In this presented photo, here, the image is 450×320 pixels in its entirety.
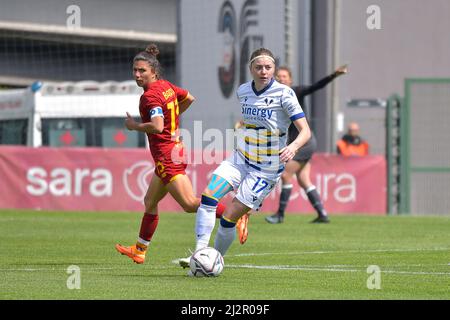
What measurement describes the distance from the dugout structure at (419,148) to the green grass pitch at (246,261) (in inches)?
159

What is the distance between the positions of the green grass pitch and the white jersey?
3.33ft

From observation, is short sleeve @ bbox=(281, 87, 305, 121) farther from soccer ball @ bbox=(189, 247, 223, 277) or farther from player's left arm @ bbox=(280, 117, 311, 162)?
soccer ball @ bbox=(189, 247, 223, 277)

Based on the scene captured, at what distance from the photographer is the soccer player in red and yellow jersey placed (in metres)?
12.9

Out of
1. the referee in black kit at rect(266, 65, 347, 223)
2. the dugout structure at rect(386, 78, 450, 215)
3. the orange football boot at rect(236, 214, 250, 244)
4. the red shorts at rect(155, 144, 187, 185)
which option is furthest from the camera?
the dugout structure at rect(386, 78, 450, 215)

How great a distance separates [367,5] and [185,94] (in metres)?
15.1

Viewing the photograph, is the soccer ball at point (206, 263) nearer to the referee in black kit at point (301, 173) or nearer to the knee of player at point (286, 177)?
the referee in black kit at point (301, 173)

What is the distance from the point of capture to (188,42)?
27.1 meters

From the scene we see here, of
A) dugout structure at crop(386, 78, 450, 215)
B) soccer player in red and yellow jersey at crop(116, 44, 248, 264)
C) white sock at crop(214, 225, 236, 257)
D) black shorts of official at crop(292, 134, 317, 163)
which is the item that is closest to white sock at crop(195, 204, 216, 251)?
white sock at crop(214, 225, 236, 257)

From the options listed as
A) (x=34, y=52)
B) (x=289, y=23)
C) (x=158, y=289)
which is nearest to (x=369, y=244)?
(x=158, y=289)

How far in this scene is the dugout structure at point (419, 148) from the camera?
2630 cm

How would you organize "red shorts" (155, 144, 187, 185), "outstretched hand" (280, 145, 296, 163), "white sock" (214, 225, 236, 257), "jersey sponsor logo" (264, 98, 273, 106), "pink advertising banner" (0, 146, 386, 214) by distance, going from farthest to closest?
"pink advertising banner" (0, 146, 386, 214), "red shorts" (155, 144, 187, 185), "white sock" (214, 225, 236, 257), "jersey sponsor logo" (264, 98, 273, 106), "outstretched hand" (280, 145, 296, 163)

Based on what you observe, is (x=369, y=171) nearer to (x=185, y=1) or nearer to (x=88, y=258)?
(x=185, y=1)

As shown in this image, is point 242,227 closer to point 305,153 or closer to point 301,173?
point 305,153

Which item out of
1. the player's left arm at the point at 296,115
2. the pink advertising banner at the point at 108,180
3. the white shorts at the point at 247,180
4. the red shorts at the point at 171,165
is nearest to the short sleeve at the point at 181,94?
the red shorts at the point at 171,165
